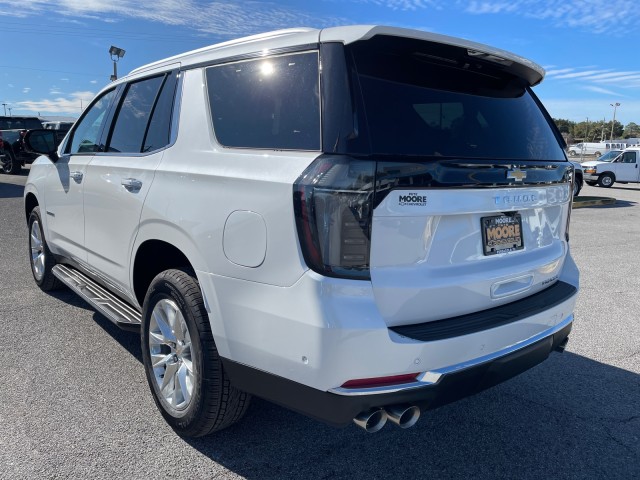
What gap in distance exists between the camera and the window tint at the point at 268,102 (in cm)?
225

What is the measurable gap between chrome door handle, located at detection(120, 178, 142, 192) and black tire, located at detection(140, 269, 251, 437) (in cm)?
60

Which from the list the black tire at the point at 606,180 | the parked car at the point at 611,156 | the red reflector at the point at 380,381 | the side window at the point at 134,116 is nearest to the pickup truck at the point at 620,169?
the black tire at the point at 606,180

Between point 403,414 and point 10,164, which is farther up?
point 10,164

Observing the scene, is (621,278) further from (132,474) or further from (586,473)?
(132,474)

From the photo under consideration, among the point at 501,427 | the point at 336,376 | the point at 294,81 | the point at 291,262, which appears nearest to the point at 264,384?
the point at 336,376

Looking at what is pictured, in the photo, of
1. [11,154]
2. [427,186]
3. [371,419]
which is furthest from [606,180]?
[371,419]

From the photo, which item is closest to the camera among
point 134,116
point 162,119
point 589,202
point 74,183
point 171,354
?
point 171,354

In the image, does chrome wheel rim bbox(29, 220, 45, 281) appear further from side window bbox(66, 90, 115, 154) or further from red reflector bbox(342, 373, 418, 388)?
red reflector bbox(342, 373, 418, 388)

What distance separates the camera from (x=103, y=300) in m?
3.68

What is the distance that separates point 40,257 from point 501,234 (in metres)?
4.61

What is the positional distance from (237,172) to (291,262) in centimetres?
54

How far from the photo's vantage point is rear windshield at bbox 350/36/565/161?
7.35 ft

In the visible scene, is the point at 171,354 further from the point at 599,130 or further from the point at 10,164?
the point at 599,130

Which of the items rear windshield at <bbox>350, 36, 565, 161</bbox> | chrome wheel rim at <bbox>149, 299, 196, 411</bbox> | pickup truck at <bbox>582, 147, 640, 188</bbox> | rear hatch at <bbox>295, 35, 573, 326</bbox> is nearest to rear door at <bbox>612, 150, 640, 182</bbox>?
pickup truck at <bbox>582, 147, 640, 188</bbox>
